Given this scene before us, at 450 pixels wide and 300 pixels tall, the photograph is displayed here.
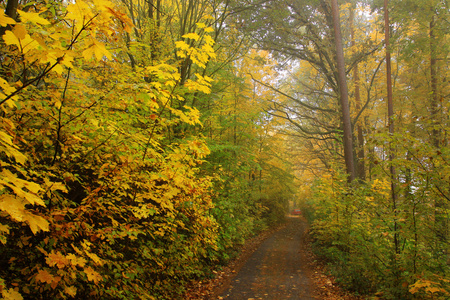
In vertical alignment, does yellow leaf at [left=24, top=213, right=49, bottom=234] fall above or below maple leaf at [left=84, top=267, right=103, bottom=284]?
above

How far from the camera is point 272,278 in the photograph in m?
7.34

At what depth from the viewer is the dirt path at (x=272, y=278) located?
5.99 m

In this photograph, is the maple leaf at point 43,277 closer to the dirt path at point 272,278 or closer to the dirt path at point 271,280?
the dirt path at point 271,280

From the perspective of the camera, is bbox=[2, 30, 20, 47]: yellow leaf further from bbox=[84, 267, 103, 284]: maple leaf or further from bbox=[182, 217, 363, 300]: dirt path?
bbox=[182, 217, 363, 300]: dirt path

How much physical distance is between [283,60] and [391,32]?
14.8 feet

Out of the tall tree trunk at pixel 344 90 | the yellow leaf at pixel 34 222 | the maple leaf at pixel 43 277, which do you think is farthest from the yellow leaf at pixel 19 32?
the tall tree trunk at pixel 344 90

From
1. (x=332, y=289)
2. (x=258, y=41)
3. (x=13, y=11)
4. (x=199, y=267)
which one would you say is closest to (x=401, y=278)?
(x=332, y=289)

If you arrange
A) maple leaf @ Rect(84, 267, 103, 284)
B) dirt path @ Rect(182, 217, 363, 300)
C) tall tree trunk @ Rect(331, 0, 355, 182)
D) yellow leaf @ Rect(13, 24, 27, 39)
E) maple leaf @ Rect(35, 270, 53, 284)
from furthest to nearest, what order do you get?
tall tree trunk @ Rect(331, 0, 355, 182) < dirt path @ Rect(182, 217, 363, 300) < maple leaf @ Rect(84, 267, 103, 284) < maple leaf @ Rect(35, 270, 53, 284) < yellow leaf @ Rect(13, 24, 27, 39)

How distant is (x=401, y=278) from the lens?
173 inches

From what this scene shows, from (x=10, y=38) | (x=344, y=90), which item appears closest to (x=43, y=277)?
(x=10, y=38)

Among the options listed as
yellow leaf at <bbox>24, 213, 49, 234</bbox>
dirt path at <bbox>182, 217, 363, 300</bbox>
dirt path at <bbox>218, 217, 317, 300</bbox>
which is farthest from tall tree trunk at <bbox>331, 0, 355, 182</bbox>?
yellow leaf at <bbox>24, 213, 49, 234</bbox>

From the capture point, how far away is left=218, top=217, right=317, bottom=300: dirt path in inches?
236

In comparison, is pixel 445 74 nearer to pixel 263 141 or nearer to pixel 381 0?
pixel 381 0

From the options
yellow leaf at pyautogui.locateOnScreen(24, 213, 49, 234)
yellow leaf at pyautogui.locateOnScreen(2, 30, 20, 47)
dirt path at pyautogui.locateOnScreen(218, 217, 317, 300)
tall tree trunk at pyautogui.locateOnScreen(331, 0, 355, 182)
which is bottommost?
dirt path at pyautogui.locateOnScreen(218, 217, 317, 300)
